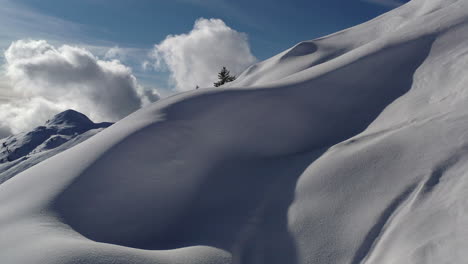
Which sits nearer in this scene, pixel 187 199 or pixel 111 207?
pixel 111 207

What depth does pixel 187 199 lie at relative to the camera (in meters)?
8.41

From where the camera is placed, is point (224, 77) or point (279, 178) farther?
point (224, 77)

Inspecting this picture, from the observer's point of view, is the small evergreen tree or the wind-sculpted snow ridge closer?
the wind-sculpted snow ridge

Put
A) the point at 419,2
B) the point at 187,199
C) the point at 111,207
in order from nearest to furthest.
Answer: the point at 111,207 → the point at 187,199 → the point at 419,2

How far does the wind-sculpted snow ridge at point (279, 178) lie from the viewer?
20.0 ft

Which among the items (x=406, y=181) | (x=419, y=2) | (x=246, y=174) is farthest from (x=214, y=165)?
(x=419, y=2)

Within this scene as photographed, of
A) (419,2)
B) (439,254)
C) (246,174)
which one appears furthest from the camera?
(419,2)

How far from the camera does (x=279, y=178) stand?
877 cm

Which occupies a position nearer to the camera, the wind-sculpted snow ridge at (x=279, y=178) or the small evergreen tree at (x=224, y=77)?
the wind-sculpted snow ridge at (x=279, y=178)

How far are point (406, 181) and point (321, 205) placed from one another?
164cm

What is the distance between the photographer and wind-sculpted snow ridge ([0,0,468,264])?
608 centimetres

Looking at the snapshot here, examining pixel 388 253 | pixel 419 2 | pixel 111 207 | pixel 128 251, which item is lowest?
pixel 388 253

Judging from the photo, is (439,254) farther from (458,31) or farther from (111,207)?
(458,31)

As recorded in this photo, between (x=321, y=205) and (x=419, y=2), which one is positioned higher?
(x=419, y=2)
